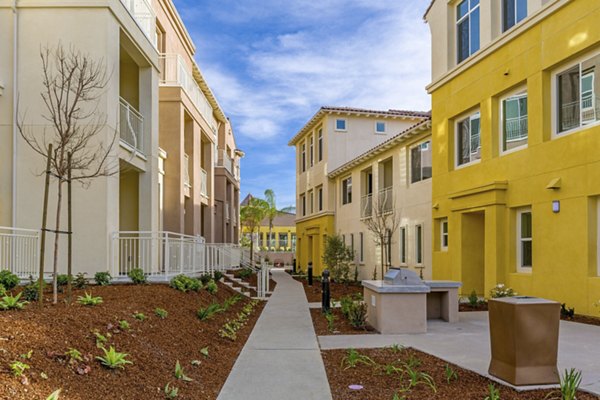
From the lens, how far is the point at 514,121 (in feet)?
46.2

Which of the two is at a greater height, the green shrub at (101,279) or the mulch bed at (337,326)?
the green shrub at (101,279)

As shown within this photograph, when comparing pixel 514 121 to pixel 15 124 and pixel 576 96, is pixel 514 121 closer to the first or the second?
pixel 576 96

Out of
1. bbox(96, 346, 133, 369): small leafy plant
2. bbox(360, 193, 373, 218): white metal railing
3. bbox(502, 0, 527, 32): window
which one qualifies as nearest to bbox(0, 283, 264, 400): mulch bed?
bbox(96, 346, 133, 369): small leafy plant

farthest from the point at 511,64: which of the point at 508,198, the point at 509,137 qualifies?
the point at 508,198

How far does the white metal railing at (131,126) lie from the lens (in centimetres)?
1429

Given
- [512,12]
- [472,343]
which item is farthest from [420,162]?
[472,343]

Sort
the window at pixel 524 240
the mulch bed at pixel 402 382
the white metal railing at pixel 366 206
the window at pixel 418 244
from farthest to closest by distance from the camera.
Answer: the white metal railing at pixel 366 206, the window at pixel 418 244, the window at pixel 524 240, the mulch bed at pixel 402 382

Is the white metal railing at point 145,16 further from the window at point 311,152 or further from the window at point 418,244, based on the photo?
the window at point 311,152

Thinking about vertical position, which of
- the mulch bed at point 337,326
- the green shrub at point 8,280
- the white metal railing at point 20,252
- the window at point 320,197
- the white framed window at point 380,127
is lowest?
the mulch bed at point 337,326

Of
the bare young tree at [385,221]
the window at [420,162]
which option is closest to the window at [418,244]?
the bare young tree at [385,221]

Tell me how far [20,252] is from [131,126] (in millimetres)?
4739

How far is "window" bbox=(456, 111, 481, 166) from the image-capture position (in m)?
15.8

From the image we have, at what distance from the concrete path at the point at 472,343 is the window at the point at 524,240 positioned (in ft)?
10.5

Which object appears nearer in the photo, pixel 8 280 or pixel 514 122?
pixel 8 280
